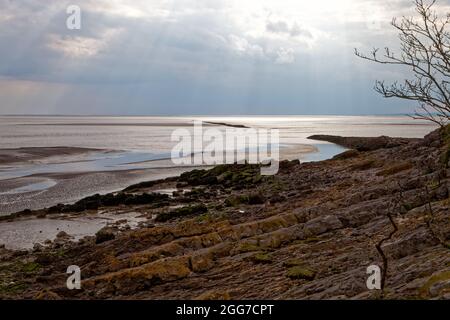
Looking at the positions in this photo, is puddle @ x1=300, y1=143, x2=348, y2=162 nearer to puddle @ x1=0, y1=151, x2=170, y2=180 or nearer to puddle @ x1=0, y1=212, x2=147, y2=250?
puddle @ x1=0, y1=151, x2=170, y2=180

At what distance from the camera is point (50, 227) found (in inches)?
827

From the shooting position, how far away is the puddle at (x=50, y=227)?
61.5 feet

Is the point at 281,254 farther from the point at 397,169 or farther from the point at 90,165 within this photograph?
the point at 90,165

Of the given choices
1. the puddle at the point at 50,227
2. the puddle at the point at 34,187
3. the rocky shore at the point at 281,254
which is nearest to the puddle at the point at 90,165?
the puddle at the point at 34,187

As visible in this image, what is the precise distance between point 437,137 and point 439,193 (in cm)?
1311

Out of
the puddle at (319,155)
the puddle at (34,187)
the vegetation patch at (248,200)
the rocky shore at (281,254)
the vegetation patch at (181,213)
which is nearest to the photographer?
the rocky shore at (281,254)

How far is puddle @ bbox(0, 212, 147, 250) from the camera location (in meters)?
18.8

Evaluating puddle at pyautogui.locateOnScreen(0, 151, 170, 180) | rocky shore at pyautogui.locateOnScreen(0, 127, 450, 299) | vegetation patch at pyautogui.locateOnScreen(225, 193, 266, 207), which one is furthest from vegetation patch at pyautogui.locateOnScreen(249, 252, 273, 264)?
puddle at pyautogui.locateOnScreen(0, 151, 170, 180)

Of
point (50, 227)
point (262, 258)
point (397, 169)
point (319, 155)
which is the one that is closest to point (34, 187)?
point (50, 227)

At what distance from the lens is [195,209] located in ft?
73.2

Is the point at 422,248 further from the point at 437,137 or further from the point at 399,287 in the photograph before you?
the point at 437,137

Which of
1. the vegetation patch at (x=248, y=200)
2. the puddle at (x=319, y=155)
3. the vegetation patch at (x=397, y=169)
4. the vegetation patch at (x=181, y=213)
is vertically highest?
the puddle at (x=319, y=155)

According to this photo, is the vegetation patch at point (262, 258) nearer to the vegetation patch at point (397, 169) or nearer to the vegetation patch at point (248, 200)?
the vegetation patch at point (248, 200)
